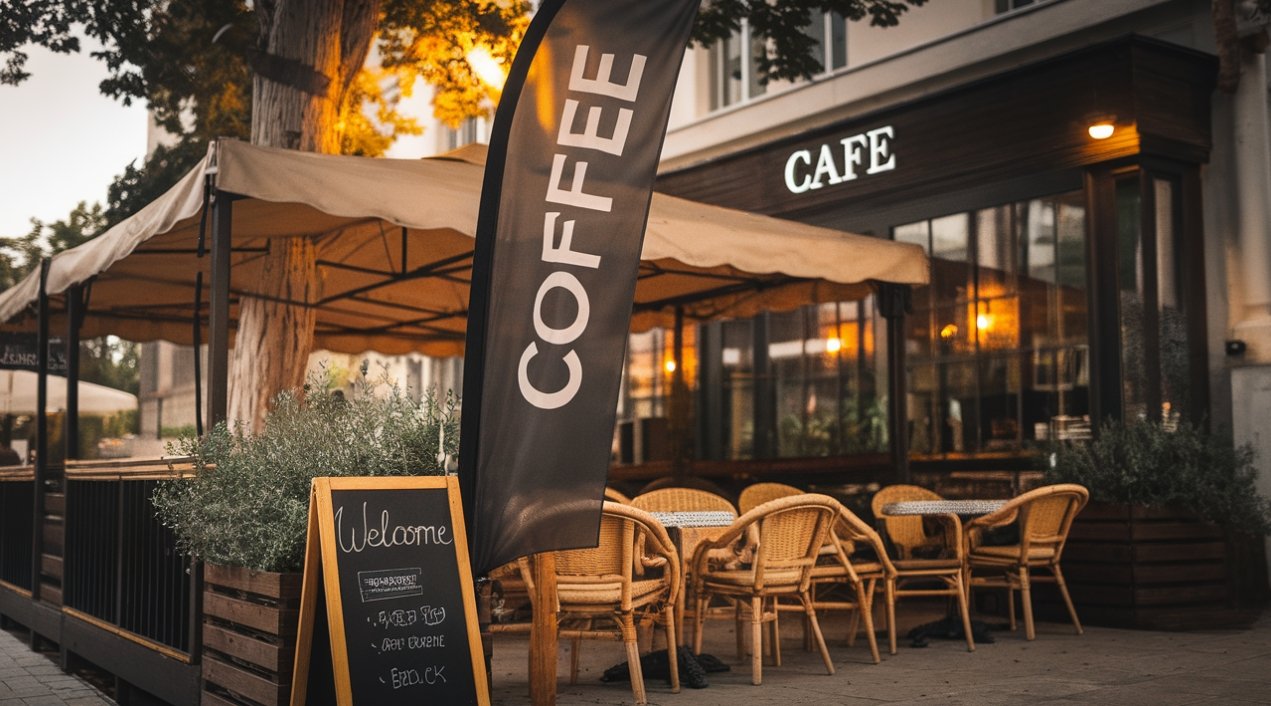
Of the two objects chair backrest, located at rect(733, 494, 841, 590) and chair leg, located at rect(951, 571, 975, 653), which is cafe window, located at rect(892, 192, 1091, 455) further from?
chair backrest, located at rect(733, 494, 841, 590)

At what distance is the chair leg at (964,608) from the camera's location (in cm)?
682

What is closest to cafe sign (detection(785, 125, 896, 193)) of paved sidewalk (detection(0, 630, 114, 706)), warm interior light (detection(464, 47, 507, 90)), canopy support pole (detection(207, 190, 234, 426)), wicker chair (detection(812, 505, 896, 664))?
warm interior light (detection(464, 47, 507, 90))

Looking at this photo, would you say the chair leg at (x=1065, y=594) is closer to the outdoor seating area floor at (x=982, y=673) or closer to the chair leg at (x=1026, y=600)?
the outdoor seating area floor at (x=982, y=673)

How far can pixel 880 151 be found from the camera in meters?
11.1

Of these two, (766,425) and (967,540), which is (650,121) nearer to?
(967,540)

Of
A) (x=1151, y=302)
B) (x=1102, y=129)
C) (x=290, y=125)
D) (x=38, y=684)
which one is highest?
(x=1102, y=129)

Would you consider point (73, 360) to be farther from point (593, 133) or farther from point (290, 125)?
point (593, 133)

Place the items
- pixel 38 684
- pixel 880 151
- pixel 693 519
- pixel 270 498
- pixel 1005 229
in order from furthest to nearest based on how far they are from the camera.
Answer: pixel 880 151 → pixel 1005 229 → pixel 38 684 → pixel 693 519 → pixel 270 498

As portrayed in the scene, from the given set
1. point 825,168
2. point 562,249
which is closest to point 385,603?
point 562,249

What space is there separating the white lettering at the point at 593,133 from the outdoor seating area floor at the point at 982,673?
8.36 feet

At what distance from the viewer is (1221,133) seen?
31.1ft

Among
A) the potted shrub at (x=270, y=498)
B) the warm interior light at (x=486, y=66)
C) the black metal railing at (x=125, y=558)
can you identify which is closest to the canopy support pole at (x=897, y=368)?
the warm interior light at (x=486, y=66)

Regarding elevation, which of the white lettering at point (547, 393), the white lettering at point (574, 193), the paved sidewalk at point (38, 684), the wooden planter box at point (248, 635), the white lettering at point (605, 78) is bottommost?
the paved sidewalk at point (38, 684)

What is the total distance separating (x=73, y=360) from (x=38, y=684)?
223cm
